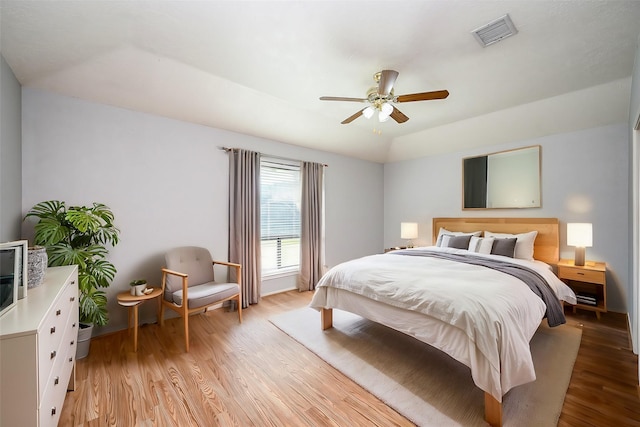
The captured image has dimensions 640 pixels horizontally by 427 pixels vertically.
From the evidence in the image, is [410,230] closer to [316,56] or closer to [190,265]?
[316,56]

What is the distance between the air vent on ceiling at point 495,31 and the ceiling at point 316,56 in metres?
0.04

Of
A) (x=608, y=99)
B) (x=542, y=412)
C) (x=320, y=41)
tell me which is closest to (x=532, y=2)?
(x=320, y=41)

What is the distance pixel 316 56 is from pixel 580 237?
12.4ft

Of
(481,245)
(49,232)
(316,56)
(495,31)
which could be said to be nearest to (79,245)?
(49,232)

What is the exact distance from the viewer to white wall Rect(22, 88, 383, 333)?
2.43 metres

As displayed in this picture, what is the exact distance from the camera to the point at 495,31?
6.37 ft

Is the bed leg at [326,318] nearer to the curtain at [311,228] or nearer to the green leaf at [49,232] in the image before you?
A: the curtain at [311,228]

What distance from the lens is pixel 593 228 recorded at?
331 cm

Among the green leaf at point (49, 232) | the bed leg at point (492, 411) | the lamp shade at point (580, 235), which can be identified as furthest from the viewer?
the lamp shade at point (580, 235)

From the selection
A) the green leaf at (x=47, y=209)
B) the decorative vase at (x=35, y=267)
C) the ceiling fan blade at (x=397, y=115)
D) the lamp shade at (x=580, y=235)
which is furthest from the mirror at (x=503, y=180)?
the green leaf at (x=47, y=209)

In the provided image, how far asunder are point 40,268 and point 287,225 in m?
3.01

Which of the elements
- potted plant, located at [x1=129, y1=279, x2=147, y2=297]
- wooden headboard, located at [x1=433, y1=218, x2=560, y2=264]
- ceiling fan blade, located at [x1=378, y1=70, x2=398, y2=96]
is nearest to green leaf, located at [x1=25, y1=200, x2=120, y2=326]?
potted plant, located at [x1=129, y1=279, x2=147, y2=297]

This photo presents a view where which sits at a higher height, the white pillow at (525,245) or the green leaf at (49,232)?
the green leaf at (49,232)

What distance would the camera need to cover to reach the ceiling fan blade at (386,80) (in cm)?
210
